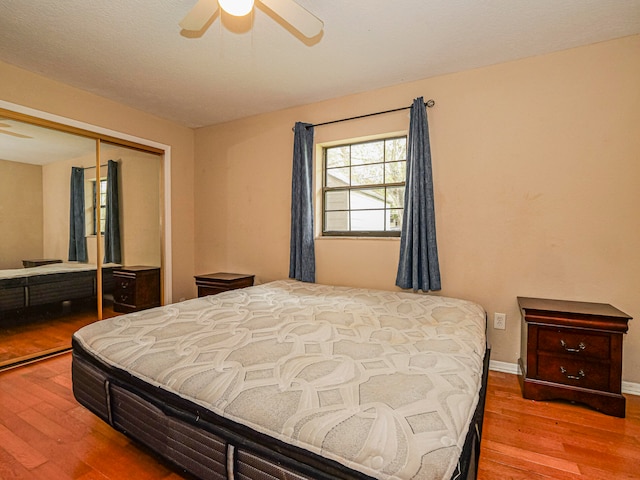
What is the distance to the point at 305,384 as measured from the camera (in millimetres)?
1139

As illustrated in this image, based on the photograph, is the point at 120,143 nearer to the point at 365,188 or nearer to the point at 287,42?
the point at 287,42

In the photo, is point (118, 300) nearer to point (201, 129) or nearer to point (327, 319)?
point (201, 129)

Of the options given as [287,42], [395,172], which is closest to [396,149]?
[395,172]

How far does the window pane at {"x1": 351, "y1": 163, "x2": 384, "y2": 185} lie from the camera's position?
3.14 m

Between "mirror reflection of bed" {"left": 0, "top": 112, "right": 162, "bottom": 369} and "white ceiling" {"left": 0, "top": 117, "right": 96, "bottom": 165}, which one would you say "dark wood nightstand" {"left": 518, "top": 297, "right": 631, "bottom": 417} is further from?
"white ceiling" {"left": 0, "top": 117, "right": 96, "bottom": 165}

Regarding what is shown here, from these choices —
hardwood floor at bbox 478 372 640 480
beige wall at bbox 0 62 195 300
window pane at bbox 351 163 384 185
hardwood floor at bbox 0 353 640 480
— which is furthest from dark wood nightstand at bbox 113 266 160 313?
hardwood floor at bbox 478 372 640 480

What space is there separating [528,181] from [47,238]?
413 cm

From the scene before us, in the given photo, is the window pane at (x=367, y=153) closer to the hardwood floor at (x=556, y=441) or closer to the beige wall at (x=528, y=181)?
the beige wall at (x=528, y=181)

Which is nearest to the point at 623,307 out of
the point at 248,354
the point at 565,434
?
the point at 565,434

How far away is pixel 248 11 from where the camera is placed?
1.51m

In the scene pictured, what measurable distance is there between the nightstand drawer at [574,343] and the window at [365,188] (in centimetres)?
139

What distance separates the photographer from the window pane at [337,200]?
3350mm

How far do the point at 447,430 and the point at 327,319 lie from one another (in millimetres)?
1128

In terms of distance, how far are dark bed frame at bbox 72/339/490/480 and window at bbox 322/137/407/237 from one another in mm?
2081
